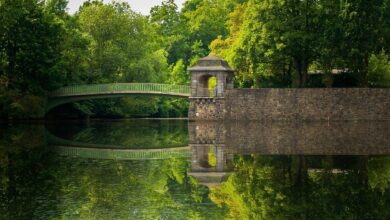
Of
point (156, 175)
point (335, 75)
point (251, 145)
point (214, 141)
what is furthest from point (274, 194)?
point (335, 75)

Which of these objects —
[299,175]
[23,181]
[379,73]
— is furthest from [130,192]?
[379,73]

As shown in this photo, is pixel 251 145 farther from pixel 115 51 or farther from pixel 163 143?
pixel 115 51

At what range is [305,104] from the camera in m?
44.6

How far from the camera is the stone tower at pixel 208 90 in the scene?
46.2m

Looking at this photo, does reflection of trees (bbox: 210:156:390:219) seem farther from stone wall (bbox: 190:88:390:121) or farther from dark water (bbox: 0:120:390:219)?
stone wall (bbox: 190:88:390:121)

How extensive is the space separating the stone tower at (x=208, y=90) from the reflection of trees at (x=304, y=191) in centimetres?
2546

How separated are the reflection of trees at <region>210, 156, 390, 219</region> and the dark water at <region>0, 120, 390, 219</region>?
0.02m

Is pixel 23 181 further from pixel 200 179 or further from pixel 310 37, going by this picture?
pixel 310 37

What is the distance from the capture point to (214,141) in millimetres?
29109

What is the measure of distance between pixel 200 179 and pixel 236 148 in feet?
26.1

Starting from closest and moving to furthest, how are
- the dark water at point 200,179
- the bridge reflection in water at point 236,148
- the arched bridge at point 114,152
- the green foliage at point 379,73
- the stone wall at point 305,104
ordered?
the dark water at point 200,179
the bridge reflection in water at point 236,148
the arched bridge at point 114,152
the stone wall at point 305,104
the green foliage at point 379,73

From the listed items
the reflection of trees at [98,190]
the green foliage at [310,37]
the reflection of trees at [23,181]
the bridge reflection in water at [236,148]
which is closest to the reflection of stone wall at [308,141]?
the bridge reflection in water at [236,148]

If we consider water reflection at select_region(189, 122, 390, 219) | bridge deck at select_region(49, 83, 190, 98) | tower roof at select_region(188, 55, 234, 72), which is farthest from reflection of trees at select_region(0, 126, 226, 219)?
bridge deck at select_region(49, 83, 190, 98)

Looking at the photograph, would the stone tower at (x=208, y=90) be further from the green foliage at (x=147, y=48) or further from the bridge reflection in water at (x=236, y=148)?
the bridge reflection in water at (x=236, y=148)
